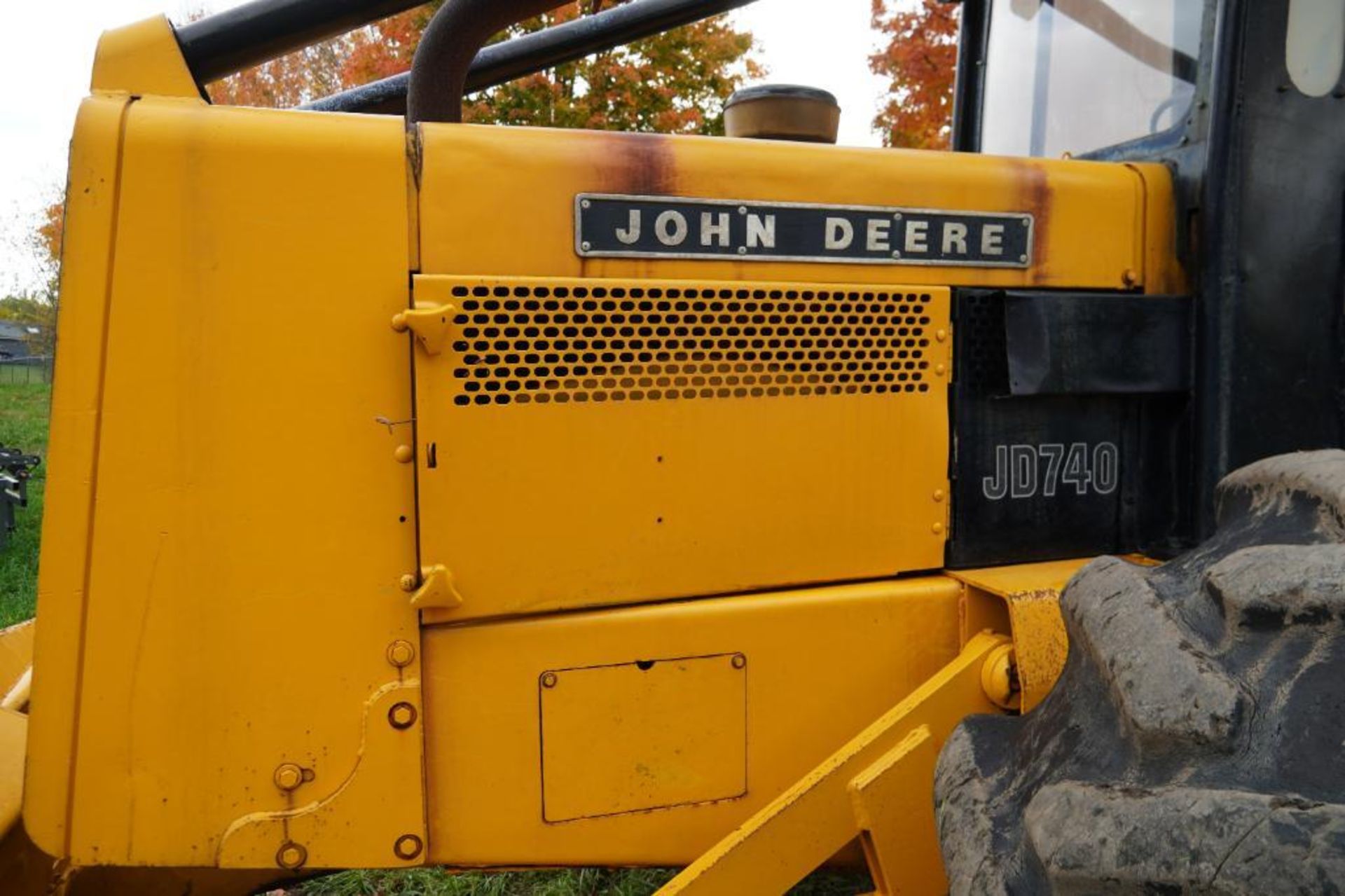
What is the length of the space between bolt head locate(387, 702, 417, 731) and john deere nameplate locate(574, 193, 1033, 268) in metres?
0.79

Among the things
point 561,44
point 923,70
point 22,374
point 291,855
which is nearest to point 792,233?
point 561,44

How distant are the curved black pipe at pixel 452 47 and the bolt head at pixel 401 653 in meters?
0.95

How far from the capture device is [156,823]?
1618 millimetres

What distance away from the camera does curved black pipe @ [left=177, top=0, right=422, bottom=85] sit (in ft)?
5.71

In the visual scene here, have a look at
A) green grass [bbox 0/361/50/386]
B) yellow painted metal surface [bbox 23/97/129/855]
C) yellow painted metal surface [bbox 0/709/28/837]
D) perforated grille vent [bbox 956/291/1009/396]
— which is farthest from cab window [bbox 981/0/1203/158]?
green grass [bbox 0/361/50/386]

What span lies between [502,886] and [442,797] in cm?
158

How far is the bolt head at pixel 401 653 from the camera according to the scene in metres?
1.69

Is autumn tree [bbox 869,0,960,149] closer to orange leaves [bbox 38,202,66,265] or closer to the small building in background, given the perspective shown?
orange leaves [bbox 38,202,66,265]

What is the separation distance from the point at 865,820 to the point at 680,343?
0.84 meters

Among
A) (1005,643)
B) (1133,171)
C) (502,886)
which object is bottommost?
(502,886)

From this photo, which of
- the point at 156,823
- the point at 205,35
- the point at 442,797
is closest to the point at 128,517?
the point at 156,823

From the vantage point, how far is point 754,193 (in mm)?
1835

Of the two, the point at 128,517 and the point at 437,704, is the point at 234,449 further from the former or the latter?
the point at 437,704

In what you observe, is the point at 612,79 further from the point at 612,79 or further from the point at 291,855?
the point at 291,855
